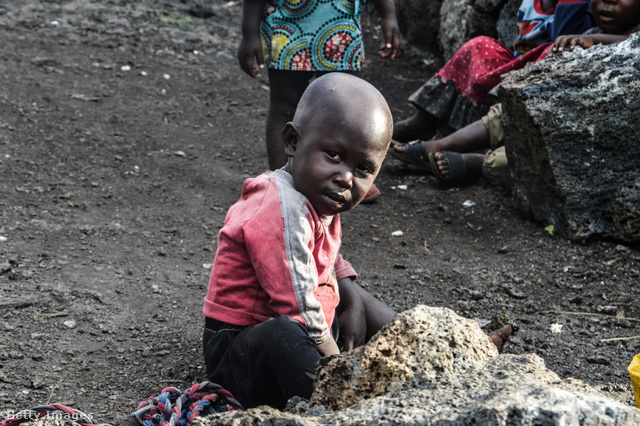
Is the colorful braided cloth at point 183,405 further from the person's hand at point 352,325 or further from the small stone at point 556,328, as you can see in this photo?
the small stone at point 556,328

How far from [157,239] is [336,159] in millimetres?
1924

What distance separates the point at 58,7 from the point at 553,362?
6.51m

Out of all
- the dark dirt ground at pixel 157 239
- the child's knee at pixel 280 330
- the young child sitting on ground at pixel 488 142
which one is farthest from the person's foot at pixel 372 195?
the child's knee at pixel 280 330

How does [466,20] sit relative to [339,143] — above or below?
below

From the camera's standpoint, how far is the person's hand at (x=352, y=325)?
2635 mm

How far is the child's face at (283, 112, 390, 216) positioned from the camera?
2.20 m

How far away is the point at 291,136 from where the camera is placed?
233cm

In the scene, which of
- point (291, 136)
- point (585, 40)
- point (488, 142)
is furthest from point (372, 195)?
point (291, 136)

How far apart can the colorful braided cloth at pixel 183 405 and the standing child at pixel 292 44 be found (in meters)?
1.76

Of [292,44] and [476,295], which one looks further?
[292,44]

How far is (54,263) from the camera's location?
3348 mm

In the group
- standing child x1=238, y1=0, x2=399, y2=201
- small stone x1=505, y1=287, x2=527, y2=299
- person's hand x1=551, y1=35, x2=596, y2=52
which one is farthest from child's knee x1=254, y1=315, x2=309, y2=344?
person's hand x1=551, y1=35, x2=596, y2=52

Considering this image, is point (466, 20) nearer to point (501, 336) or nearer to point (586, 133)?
point (586, 133)

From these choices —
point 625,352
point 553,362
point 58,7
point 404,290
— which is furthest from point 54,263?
point 58,7
